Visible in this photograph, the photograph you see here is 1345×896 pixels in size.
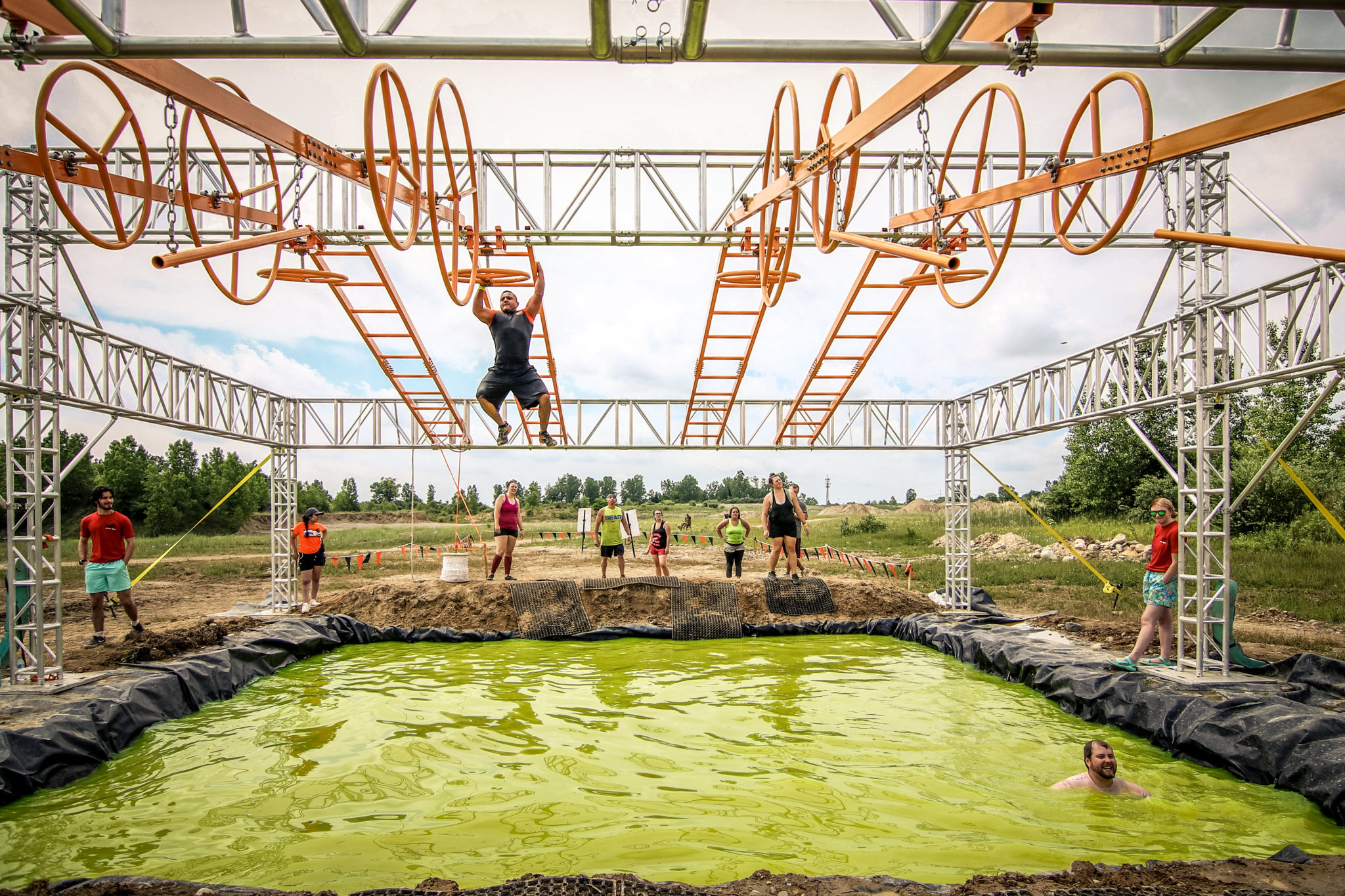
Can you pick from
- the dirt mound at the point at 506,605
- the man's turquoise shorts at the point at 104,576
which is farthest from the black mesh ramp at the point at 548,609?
the man's turquoise shorts at the point at 104,576

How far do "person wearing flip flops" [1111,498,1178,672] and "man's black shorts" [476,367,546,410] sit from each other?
6.69 m

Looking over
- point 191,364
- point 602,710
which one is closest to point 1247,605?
point 602,710

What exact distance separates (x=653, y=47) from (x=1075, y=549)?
83.1 feet

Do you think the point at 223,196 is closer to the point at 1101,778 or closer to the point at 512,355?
the point at 512,355

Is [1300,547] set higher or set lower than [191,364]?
lower

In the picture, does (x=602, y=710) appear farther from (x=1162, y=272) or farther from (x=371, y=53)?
(x=1162, y=272)

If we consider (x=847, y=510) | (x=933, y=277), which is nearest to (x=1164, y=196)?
(x=933, y=277)

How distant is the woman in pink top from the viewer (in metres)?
12.9

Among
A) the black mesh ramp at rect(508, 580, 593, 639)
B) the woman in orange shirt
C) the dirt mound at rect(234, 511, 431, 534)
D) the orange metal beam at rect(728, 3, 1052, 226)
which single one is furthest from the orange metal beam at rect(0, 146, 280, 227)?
the dirt mound at rect(234, 511, 431, 534)

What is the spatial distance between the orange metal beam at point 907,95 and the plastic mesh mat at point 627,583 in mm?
7787

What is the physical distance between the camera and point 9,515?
7.07 m

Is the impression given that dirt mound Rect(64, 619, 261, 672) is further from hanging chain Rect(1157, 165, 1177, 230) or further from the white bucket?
hanging chain Rect(1157, 165, 1177, 230)

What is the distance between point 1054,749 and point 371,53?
23.8ft

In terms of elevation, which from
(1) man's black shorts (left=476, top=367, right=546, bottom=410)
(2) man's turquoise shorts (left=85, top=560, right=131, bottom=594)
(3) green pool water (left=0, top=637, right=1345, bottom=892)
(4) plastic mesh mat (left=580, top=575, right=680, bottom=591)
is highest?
(1) man's black shorts (left=476, top=367, right=546, bottom=410)
